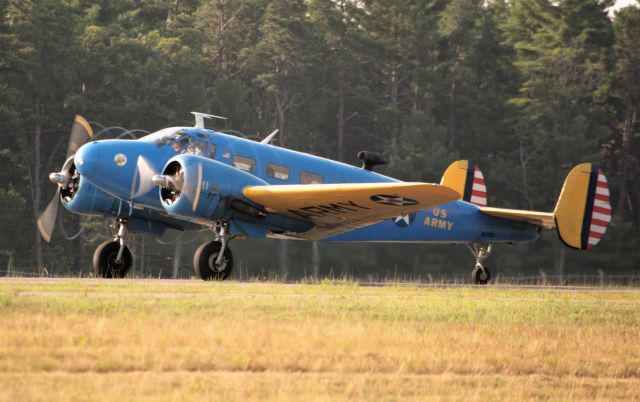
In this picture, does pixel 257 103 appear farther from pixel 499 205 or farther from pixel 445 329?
pixel 445 329

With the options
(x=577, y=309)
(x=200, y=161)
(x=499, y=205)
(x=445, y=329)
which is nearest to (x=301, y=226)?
(x=200, y=161)

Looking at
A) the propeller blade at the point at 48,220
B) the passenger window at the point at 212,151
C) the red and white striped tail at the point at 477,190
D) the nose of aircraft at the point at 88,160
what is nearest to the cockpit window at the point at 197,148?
the passenger window at the point at 212,151

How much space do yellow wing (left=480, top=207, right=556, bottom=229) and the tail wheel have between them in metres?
8.56

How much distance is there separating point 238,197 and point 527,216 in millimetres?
9066

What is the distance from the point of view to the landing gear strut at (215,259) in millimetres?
24922

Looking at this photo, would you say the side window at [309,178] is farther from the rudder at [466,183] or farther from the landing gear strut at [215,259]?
the rudder at [466,183]

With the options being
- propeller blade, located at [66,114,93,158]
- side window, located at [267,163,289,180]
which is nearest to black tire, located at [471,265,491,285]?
side window, located at [267,163,289,180]

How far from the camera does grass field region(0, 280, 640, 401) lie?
44.0 ft

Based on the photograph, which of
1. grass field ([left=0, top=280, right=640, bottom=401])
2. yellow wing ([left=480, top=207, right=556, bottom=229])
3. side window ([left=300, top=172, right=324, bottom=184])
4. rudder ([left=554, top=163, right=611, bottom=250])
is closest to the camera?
grass field ([left=0, top=280, right=640, bottom=401])

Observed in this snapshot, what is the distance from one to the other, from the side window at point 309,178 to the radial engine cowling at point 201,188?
2.22m

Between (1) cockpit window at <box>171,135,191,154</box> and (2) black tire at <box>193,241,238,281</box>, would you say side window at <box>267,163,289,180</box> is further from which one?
(2) black tire at <box>193,241,238,281</box>

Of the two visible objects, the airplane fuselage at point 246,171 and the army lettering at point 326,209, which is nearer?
the airplane fuselage at point 246,171

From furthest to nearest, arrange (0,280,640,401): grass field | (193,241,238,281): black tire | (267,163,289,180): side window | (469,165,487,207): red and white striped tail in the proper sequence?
(469,165,487,207): red and white striped tail, (267,163,289,180): side window, (193,241,238,281): black tire, (0,280,640,401): grass field

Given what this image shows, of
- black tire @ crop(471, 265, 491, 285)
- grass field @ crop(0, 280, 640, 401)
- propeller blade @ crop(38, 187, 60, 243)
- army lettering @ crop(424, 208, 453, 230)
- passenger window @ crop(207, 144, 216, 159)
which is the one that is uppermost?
passenger window @ crop(207, 144, 216, 159)
